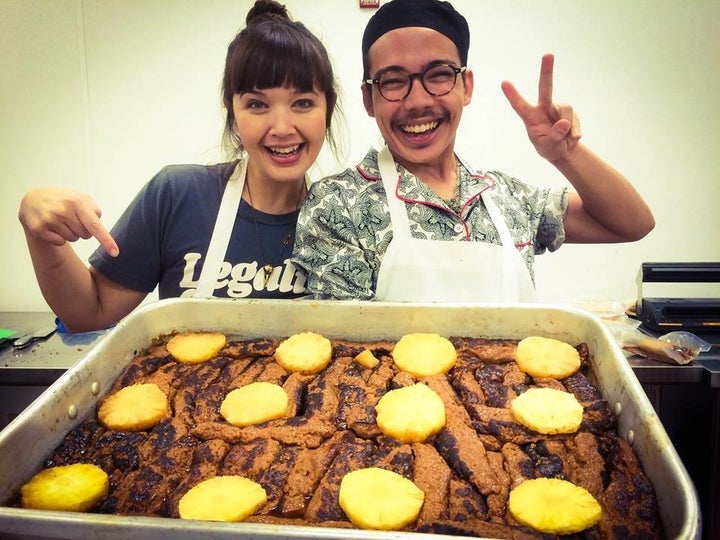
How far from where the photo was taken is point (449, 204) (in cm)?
189

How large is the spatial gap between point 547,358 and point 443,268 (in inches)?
18.9

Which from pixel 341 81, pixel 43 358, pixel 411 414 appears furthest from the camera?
pixel 341 81

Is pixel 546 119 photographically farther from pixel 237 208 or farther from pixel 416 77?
pixel 237 208

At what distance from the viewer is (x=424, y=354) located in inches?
59.1

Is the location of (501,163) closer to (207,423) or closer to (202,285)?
(202,285)

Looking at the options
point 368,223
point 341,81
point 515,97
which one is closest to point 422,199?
point 368,223

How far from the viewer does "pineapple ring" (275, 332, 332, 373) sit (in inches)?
58.7

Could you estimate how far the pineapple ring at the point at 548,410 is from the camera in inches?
48.4

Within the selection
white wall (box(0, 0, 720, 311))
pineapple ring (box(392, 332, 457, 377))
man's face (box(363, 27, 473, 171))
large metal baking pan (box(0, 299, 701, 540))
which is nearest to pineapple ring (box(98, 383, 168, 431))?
large metal baking pan (box(0, 299, 701, 540))

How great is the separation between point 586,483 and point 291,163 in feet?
4.35

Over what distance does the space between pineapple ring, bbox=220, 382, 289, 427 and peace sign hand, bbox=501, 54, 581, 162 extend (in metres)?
1.11

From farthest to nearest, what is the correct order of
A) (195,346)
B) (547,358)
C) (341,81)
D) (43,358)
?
(341,81)
(43,358)
(195,346)
(547,358)

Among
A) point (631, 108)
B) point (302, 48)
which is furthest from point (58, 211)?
point (631, 108)

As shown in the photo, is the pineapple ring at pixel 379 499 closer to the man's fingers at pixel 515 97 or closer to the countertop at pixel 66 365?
the man's fingers at pixel 515 97
